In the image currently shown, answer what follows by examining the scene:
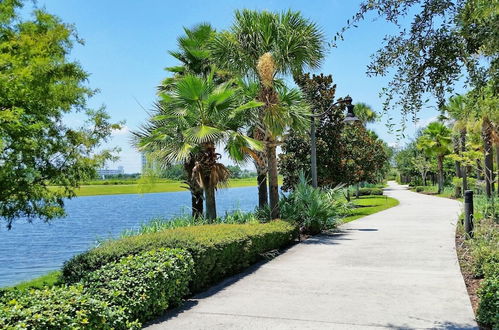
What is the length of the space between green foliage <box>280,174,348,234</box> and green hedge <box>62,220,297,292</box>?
14.6 ft

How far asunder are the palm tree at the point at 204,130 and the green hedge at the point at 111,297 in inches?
248

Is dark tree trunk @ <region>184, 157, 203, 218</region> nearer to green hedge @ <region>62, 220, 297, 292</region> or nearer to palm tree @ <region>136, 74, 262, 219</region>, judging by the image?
palm tree @ <region>136, 74, 262, 219</region>

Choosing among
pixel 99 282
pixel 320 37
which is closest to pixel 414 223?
pixel 320 37

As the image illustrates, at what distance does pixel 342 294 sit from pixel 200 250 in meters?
2.23

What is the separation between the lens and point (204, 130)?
12180 mm

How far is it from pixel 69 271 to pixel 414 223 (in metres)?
13.1

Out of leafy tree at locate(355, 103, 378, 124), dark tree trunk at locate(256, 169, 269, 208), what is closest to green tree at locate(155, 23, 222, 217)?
dark tree trunk at locate(256, 169, 269, 208)

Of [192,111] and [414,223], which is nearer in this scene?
[192,111]

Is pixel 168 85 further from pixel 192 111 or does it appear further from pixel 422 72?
pixel 422 72

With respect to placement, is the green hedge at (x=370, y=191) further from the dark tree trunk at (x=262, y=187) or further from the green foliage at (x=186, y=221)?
the green foliage at (x=186, y=221)

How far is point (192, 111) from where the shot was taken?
12898mm

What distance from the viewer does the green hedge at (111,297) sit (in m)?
3.94

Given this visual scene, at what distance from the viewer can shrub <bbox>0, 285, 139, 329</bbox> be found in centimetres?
381

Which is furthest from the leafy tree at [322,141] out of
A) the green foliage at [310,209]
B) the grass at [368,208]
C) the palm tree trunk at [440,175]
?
the palm tree trunk at [440,175]
